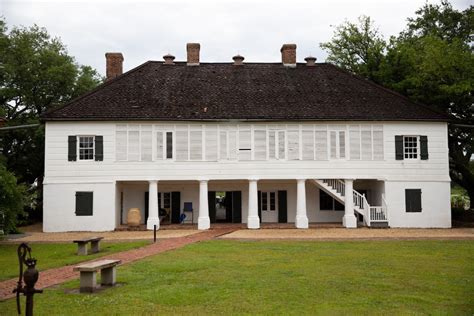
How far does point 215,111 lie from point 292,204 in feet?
25.2

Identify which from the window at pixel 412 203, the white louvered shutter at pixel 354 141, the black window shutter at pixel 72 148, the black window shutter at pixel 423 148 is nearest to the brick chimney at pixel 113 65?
the black window shutter at pixel 72 148

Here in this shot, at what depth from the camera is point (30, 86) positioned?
34.9 metres

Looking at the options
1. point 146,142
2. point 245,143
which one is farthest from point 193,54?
point 245,143

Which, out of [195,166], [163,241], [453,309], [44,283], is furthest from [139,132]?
[453,309]

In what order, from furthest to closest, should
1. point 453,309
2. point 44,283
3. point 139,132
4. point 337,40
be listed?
1. point 337,40
2. point 139,132
3. point 44,283
4. point 453,309

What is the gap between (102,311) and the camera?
9539 mm

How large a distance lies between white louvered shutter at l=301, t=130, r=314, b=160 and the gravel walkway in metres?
4.22

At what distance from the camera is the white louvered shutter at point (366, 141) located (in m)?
28.6

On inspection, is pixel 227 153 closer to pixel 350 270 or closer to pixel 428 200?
pixel 428 200

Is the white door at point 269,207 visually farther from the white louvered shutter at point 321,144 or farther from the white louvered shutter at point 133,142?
the white louvered shutter at point 133,142

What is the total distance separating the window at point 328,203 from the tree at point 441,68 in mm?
8201

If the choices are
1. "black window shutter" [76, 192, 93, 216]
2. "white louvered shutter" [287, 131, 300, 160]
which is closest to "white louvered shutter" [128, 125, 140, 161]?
"black window shutter" [76, 192, 93, 216]

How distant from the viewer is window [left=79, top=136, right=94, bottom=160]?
91.2ft

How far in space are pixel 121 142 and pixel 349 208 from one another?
1343cm
